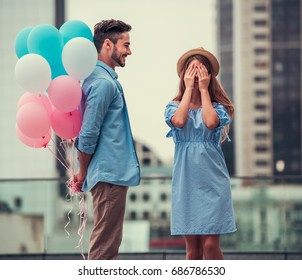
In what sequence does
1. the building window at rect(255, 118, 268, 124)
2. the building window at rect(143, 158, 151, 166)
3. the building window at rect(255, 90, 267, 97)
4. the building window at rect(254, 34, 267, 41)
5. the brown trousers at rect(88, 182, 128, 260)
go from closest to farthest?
the brown trousers at rect(88, 182, 128, 260)
the building window at rect(143, 158, 151, 166)
the building window at rect(255, 118, 268, 124)
the building window at rect(255, 90, 267, 97)
the building window at rect(254, 34, 267, 41)

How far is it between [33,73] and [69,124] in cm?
34

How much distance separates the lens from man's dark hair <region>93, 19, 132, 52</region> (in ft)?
19.2

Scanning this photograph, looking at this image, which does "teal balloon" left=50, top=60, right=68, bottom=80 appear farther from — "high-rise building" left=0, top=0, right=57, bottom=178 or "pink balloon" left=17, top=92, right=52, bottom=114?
"high-rise building" left=0, top=0, right=57, bottom=178

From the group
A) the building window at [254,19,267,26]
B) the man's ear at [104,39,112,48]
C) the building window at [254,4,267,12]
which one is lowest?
the man's ear at [104,39,112,48]

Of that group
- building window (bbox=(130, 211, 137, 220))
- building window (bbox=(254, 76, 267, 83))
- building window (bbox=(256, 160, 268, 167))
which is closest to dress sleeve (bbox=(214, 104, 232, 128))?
building window (bbox=(130, 211, 137, 220))

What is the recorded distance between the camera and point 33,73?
5.82m

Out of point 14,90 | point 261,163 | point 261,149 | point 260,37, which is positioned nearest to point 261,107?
point 261,149

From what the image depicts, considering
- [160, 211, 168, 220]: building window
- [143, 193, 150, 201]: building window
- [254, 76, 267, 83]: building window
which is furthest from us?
[254, 76, 267, 83]: building window

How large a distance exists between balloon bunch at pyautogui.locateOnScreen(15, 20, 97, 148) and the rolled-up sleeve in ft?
0.40

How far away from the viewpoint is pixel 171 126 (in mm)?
5734

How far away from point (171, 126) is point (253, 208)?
5691mm

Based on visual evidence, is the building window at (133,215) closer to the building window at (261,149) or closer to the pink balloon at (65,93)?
the pink balloon at (65,93)

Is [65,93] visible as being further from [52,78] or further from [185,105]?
[185,105]

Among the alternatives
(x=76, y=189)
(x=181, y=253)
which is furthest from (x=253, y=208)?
(x=76, y=189)
